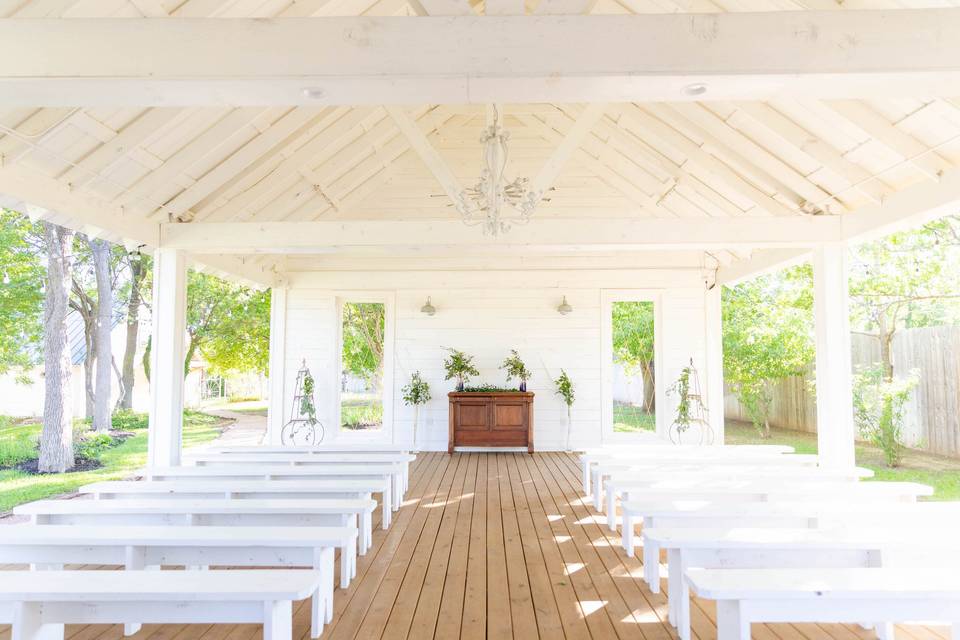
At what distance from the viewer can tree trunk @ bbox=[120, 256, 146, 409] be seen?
1170cm

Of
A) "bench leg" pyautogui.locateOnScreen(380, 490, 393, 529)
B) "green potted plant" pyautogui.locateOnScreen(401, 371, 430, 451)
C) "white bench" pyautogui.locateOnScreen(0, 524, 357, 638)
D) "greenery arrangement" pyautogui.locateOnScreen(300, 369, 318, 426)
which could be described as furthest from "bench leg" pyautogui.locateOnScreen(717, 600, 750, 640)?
"greenery arrangement" pyautogui.locateOnScreen(300, 369, 318, 426)

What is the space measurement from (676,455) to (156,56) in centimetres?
529

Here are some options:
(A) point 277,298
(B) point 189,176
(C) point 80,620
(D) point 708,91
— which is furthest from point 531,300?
(C) point 80,620

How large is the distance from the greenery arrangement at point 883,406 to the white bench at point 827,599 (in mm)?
6211

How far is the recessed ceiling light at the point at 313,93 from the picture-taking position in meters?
2.76

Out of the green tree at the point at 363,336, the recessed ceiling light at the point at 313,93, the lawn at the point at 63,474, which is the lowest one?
the lawn at the point at 63,474

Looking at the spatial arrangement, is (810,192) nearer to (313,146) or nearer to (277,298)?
(313,146)

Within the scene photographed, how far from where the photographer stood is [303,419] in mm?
9289

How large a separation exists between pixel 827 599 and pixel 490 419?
680cm

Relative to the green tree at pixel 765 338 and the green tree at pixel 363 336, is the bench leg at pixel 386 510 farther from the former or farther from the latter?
the green tree at pixel 765 338

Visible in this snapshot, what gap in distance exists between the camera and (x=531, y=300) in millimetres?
9422

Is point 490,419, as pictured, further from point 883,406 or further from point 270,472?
point 883,406

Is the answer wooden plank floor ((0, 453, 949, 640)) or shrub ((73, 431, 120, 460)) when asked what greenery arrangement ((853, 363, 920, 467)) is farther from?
shrub ((73, 431, 120, 460))

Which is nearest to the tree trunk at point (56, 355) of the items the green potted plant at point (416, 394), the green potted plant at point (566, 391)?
the green potted plant at point (416, 394)
